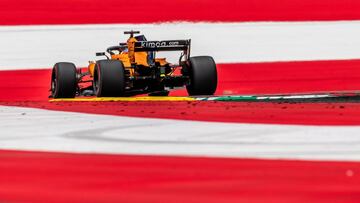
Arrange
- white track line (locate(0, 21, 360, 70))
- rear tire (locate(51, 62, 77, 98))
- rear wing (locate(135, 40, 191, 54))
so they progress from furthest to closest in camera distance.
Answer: white track line (locate(0, 21, 360, 70))
rear tire (locate(51, 62, 77, 98))
rear wing (locate(135, 40, 191, 54))

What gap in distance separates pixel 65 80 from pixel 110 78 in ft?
3.50

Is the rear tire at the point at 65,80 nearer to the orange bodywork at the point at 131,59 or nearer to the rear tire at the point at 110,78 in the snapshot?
the orange bodywork at the point at 131,59

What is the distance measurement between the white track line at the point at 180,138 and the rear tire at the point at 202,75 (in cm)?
482

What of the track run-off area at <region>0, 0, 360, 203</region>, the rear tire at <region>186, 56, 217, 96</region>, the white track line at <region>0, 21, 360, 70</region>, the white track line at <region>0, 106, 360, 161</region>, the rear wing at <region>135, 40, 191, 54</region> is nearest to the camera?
the track run-off area at <region>0, 0, 360, 203</region>

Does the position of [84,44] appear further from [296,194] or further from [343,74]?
[296,194]

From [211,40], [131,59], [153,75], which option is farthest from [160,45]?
[211,40]

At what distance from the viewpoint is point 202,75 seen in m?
11.6

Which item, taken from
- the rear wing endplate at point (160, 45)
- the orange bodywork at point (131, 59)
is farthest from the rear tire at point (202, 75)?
the orange bodywork at point (131, 59)

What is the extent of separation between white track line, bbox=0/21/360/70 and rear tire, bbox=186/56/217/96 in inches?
51.7

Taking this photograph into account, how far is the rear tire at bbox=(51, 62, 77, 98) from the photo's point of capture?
1174cm

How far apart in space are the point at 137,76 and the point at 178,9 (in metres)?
1.48

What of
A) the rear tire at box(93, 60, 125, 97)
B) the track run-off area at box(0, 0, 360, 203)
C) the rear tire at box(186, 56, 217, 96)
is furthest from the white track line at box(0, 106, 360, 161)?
the rear tire at box(186, 56, 217, 96)

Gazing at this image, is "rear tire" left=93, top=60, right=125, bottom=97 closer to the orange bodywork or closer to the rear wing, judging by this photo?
the rear wing

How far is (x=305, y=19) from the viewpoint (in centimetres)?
1318
